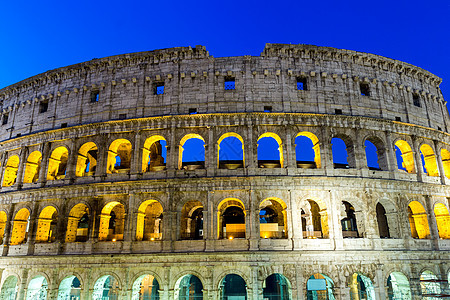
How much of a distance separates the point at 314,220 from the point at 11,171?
80.1 feet

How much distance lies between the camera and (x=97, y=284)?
66.0 ft

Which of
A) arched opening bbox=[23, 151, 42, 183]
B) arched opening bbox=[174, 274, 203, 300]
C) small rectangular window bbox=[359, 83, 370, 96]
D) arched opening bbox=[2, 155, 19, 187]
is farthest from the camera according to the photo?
arched opening bbox=[2, 155, 19, 187]

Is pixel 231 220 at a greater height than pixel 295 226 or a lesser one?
greater

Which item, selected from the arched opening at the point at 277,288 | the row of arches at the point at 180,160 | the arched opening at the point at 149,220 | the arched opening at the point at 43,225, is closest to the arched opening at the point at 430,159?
the row of arches at the point at 180,160

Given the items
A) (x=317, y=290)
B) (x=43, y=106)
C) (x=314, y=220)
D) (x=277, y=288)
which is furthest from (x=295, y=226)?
(x=43, y=106)

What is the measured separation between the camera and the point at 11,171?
25.8 metres

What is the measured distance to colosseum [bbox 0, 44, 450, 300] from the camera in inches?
755

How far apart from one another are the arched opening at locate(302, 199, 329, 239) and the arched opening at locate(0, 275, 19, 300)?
2073cm

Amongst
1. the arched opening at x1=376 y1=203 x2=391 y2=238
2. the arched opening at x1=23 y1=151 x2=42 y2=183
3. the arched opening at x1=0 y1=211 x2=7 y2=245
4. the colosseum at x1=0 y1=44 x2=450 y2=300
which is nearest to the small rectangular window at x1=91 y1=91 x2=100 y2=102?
the colosseum at x1=0 y1=44 x2=450 y2=300

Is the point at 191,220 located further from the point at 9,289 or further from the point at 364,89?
the point at 364,89

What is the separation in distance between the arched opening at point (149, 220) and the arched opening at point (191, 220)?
77.3 inches

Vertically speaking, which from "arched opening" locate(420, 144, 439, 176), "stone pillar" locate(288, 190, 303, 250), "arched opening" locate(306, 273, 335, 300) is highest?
"arched opening" locate(420, 144, 439, 176)

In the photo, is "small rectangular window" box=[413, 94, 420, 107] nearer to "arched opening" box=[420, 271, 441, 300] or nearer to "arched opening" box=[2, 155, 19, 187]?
"arched opening" box=[420, 271, 441, 300]

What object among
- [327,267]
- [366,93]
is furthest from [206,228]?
[366,93]
